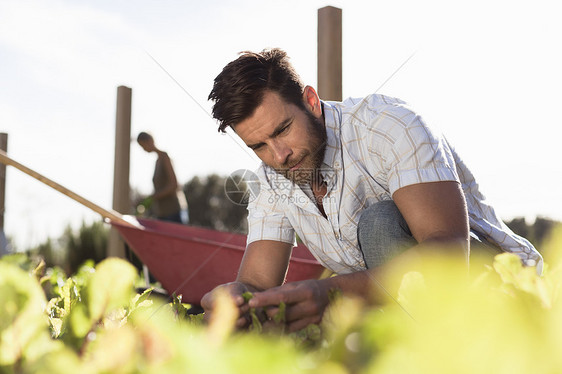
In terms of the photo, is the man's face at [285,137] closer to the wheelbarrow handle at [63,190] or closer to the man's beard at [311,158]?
the man's beard at [311,158]

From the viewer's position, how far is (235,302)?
0.77 metres

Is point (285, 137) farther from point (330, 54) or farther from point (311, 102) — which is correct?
point (330, 54)

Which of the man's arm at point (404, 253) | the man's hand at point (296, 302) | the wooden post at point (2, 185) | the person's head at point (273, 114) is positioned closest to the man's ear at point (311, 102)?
the person's head at point (273, 114)

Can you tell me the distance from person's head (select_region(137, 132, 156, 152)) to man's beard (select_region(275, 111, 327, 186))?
3.45 metres

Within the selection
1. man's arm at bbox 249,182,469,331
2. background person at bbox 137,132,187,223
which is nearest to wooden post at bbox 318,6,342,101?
man's arm at bbox 249,182,469,331

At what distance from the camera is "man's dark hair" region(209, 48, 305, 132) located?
172cm

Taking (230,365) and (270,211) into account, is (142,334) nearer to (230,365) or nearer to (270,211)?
(230,365)

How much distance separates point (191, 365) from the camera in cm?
30

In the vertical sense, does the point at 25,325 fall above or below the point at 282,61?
below

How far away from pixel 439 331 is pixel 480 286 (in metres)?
0.17

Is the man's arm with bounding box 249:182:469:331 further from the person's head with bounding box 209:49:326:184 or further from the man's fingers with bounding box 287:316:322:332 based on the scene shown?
the person's head with bounding box 209:49:326:184

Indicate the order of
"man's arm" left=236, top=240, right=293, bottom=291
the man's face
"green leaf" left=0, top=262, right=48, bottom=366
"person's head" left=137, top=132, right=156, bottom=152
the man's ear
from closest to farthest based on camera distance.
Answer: "green leaf" left=0, top=262, right=48, bottom=366 → "man's arm" left=236, top=240, right=293, bottom=291 → the man's face → the man's ear → "person's head" left=137, top=132, right=156, bottom=152

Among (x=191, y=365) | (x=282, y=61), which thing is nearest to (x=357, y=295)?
(x=191, y=365)

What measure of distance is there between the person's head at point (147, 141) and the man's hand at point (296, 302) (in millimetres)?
4354
